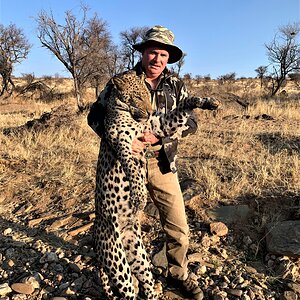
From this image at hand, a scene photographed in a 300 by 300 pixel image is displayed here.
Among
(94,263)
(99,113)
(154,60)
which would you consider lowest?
(94,263)

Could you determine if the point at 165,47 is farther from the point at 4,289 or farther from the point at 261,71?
the point at 261,71

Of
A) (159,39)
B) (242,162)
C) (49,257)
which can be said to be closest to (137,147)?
(159,39)

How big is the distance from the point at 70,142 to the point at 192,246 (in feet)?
13.5

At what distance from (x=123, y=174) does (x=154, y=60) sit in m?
0.88

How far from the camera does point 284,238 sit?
11.4 ft

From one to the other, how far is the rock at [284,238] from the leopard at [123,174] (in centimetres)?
151

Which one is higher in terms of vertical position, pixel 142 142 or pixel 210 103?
Result: pixel 210 103

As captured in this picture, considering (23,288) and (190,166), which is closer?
(23,288)

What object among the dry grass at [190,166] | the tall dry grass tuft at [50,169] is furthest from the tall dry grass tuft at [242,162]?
the tall dry grass tuft at [50,169]

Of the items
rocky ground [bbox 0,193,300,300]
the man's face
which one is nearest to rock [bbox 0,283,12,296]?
rocky ground [bbox 0,193,300,300]

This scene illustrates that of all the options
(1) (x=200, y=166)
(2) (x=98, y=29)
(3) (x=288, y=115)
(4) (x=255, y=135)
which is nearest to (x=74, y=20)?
(2) (x=98, y=29)

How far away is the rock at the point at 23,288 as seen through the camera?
2.97 meters

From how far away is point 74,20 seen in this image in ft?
56.4

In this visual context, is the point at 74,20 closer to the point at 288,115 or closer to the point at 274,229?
the point at 288,115
